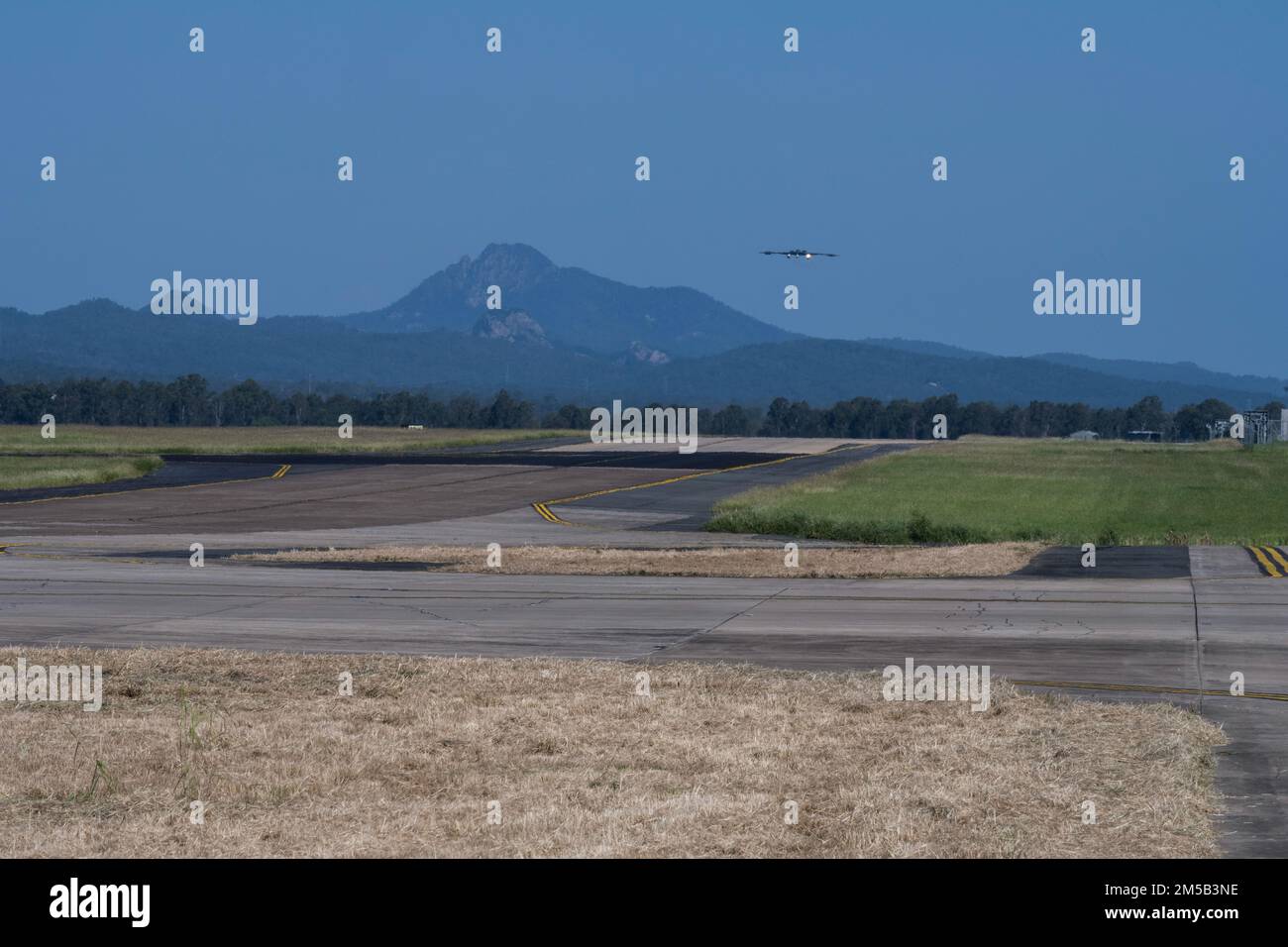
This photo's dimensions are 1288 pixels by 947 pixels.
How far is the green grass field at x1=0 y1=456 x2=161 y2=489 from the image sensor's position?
239 feet

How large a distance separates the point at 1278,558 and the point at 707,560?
15.2 m

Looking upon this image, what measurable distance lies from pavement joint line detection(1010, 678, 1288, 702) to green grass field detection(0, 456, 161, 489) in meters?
62.2

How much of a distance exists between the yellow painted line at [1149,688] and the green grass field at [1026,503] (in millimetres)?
23415

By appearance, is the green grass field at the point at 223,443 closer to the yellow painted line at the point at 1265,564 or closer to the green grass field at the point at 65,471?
the green grass field at the point at 65,471

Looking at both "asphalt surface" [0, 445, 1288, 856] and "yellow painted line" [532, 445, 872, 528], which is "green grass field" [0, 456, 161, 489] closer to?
"asphalt surface" [0, 445, 1288, 856]

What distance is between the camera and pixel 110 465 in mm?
85625

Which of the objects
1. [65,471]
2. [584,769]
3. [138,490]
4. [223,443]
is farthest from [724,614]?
[223,443]

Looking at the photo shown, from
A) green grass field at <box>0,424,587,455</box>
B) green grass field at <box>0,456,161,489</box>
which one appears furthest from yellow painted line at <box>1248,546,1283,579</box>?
green grass field at <box>0,424,587,455</box>

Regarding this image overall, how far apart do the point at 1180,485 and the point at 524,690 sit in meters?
66.7

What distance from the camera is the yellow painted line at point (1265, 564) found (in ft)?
111

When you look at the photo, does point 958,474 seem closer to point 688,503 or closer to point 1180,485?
point 1180,485

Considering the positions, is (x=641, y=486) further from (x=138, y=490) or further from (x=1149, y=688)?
(x=1149, y=688)
